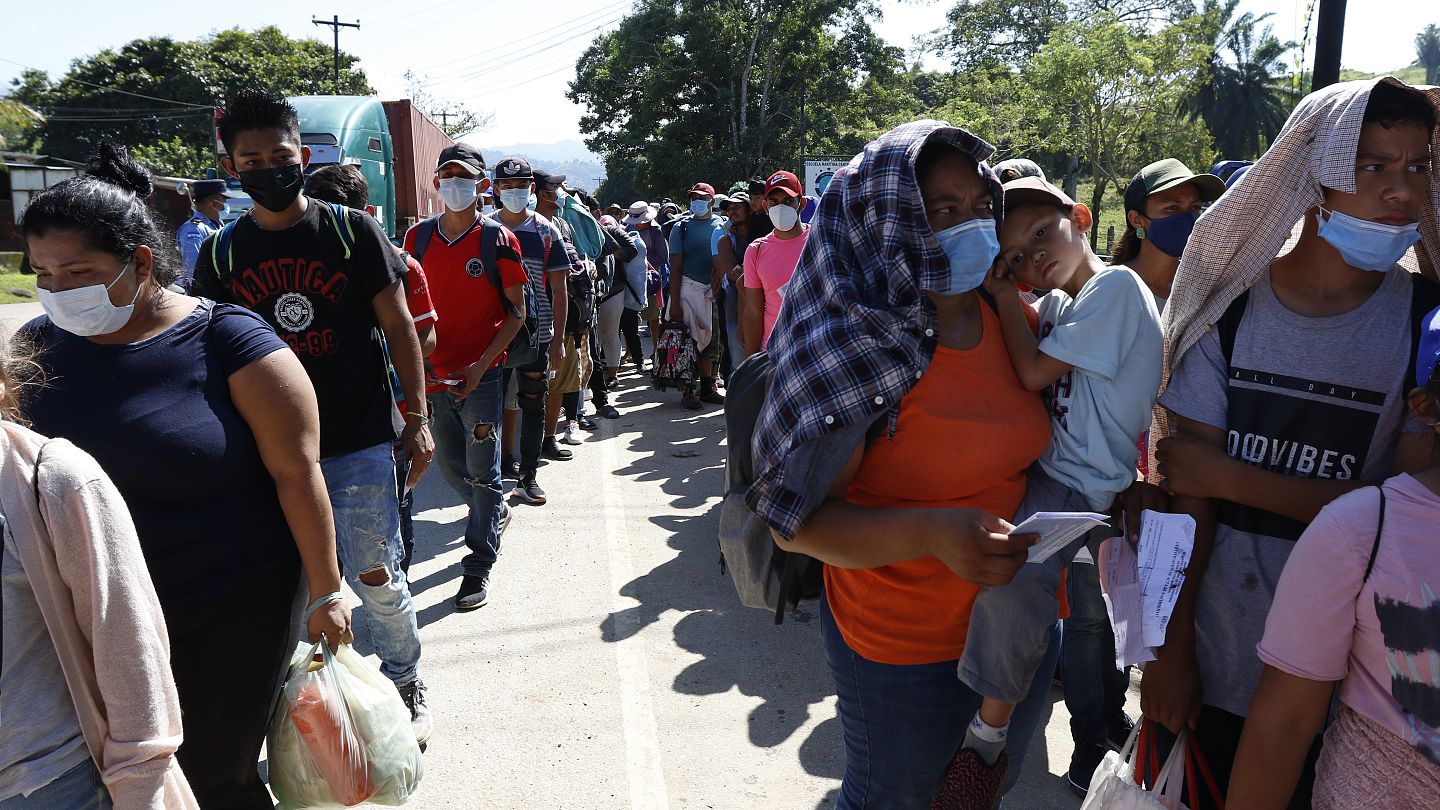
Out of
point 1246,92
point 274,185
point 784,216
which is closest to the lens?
point 274,185

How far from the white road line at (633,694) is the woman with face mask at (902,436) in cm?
137

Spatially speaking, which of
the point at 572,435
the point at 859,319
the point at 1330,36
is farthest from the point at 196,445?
the point at 1330,36

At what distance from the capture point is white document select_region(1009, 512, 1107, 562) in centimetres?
168

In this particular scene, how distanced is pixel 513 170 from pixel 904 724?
5.54 meters

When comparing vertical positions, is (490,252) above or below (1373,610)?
above

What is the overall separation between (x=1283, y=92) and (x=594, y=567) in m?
64.9

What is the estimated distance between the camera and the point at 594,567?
5562mm

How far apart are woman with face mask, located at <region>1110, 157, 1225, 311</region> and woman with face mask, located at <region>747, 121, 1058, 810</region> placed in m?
1.79

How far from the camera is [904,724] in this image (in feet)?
6.80

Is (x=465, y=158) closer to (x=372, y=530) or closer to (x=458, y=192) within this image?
(x=458, y=192)

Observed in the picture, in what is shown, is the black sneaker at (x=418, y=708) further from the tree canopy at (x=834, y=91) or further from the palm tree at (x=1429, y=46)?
the palm tree at (x=1429, y=46)

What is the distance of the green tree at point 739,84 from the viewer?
36188mm

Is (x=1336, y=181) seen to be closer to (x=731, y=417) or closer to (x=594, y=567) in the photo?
(x=731, y=417)

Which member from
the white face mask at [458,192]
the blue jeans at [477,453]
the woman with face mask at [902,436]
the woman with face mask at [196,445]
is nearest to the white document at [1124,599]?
the woman with face mask at [902,436]
